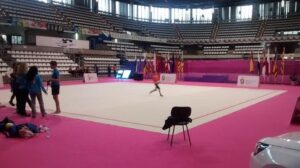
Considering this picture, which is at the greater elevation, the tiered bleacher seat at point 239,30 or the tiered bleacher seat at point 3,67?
the tiered bleacher seat at point 239,30

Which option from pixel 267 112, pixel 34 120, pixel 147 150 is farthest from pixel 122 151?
pixel 267 112

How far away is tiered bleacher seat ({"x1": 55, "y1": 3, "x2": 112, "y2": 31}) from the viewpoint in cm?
3625

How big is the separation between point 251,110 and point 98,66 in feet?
83.2

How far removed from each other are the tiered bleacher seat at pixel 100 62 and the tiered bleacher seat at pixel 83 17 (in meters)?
4.57

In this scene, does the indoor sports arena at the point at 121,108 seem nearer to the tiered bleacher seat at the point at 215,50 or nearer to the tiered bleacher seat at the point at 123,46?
the tiered bleacher seat at the point at 123,46

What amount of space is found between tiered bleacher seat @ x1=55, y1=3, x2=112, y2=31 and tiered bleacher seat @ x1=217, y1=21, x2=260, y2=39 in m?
18.6

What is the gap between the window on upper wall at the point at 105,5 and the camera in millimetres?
45831

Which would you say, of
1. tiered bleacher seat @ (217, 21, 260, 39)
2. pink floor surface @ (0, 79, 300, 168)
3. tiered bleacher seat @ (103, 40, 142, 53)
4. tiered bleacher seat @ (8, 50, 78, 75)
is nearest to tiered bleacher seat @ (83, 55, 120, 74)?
tiered bleacher seat @ (8, 50, 78, 75)

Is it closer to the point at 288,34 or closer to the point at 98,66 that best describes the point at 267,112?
the point at 98,66

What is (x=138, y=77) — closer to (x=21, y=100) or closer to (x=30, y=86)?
(x=21, y=100)

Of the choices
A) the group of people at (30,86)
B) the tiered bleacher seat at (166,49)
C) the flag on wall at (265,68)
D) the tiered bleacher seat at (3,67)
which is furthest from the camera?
the tiered bleacher seat at (166,49)

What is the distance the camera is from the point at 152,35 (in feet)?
157

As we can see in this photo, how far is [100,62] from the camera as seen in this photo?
1375 inches

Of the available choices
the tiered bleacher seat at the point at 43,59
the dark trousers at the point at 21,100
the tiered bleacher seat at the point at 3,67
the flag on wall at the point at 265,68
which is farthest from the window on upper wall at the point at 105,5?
the dark trousers at the point at 21,100
